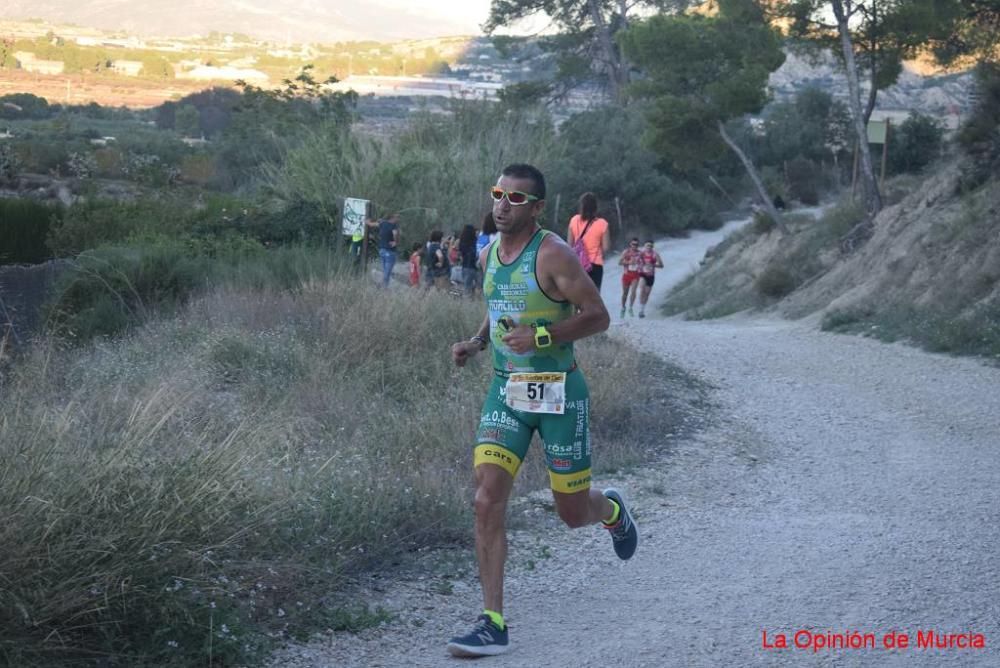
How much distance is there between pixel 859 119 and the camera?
27.9 meters

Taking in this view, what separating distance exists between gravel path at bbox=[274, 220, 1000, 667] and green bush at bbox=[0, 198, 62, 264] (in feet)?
52.8

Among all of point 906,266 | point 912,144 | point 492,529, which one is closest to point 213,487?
point 492,529

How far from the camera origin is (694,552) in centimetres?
723

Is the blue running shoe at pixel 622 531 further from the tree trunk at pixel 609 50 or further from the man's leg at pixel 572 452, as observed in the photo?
the tree trunk at pixel 609 50

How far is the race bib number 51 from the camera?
5559 mm

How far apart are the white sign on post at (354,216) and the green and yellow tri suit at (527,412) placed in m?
16.1

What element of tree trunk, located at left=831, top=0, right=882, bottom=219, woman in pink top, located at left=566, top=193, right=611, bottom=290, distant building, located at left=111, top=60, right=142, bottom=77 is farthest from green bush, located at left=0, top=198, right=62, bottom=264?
distant building, located at left=111, top=60, right=142, bottom=77

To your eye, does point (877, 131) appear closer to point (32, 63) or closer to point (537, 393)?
point (537, 393)

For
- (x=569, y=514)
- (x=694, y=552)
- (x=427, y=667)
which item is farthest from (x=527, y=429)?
(x=694, y=552)

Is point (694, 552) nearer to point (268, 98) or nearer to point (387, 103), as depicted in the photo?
point (268, 98)

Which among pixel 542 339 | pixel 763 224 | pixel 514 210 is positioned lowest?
pixel 763 224

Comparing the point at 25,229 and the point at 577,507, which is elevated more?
the point at 577,507

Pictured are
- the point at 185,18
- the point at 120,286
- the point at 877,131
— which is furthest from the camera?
A: the point at 185,18

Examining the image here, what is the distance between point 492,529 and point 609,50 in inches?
2158
